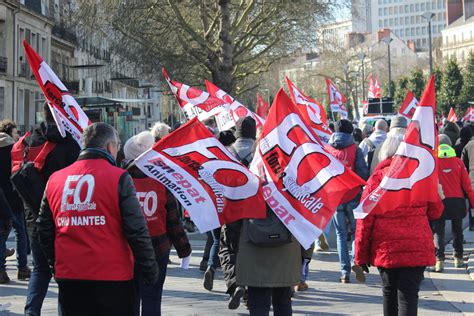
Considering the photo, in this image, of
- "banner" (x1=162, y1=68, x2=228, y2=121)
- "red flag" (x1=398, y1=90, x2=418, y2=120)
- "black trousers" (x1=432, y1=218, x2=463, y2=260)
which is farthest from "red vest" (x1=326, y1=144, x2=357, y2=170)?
"red flag" (x1=398, y1=90, x2=418, y2=120)

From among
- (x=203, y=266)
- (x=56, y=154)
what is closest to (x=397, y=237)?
(x=56, y=154)

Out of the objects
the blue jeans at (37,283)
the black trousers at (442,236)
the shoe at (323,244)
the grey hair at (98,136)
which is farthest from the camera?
the shoe at (323,244)

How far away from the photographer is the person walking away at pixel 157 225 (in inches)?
248

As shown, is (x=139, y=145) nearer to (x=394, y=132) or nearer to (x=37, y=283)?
(x=37, y=283)

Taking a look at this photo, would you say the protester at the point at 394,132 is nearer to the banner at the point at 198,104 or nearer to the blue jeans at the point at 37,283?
the blue jeans at the point at 37,283

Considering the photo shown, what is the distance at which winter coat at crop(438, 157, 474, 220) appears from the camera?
1009 cm

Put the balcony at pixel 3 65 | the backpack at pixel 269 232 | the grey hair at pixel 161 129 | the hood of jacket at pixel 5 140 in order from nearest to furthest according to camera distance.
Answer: the backpack at pixel 269 232 < the grey hair at pixel 161 129 < the hood of jacket at pixel 5 140 < the balcony at pixel 3 65

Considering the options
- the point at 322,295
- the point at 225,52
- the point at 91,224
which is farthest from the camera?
the point at 225,52

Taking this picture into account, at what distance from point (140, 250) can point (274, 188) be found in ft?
4.49

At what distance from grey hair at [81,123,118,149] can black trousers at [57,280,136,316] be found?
0.80 m

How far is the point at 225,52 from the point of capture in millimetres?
29172

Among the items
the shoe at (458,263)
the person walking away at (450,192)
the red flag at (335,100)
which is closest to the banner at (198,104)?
the person walking away at (450,192)

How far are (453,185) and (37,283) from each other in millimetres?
5312

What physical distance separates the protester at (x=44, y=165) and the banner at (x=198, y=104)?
4.10 meters
